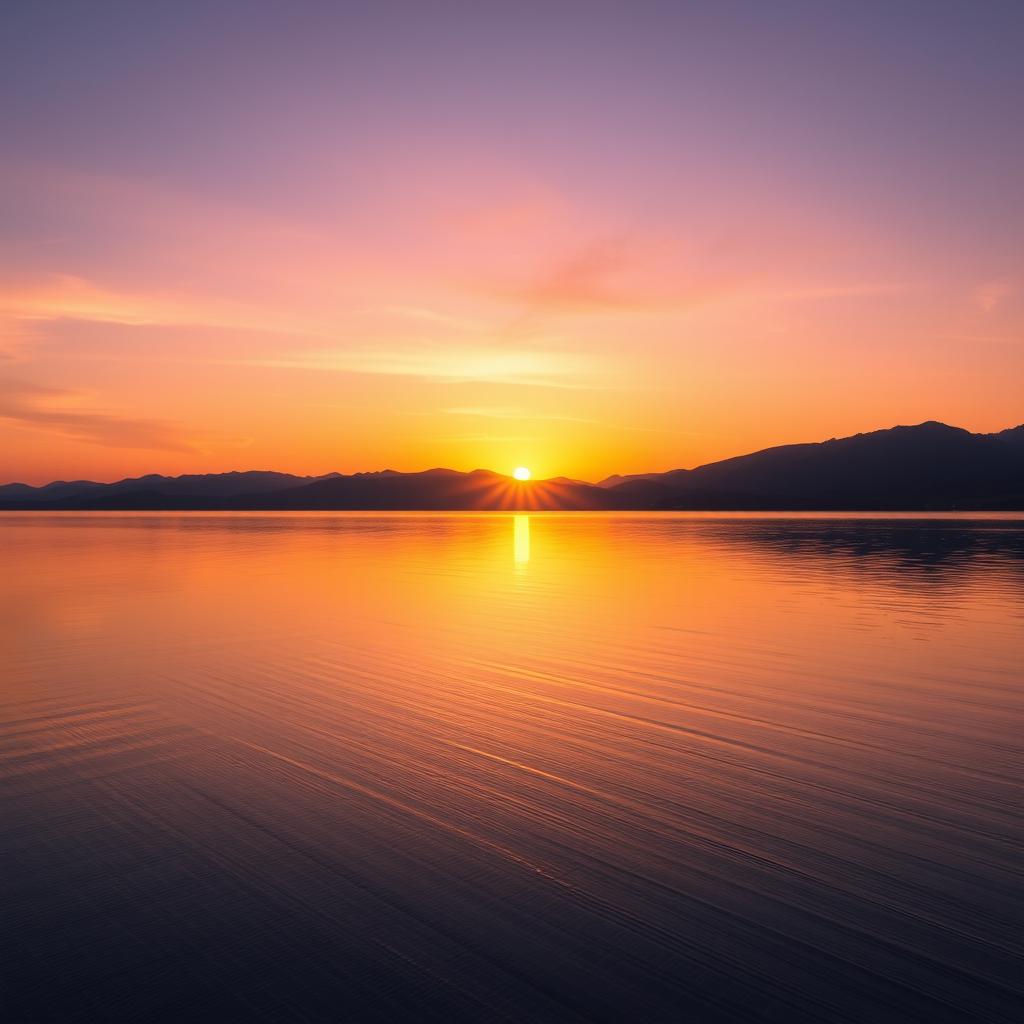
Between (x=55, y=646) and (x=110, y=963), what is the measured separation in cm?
1114

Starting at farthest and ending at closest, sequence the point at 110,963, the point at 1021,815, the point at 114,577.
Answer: the point at 114,577
the point at 1021,815
the point at 110,963

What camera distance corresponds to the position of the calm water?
3922mm

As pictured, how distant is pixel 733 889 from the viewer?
4.80m

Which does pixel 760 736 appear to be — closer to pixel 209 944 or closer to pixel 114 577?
pixel 209 944

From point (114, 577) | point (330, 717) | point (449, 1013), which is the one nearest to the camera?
point (449, 1013)

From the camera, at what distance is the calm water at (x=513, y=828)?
392 cm

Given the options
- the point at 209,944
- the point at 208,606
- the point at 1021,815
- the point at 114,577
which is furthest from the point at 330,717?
the point at 114,577

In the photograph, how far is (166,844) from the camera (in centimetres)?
549

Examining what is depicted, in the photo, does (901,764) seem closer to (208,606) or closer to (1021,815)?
(1021,815)

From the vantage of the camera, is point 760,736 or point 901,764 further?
point 760,736

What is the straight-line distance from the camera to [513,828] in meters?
5.74

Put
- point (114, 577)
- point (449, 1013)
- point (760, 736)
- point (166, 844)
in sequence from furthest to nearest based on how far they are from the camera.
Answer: point (114, 577) → point (760, 736) → point (166, 844) → point (449, 1013)

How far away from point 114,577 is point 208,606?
9.41 metres

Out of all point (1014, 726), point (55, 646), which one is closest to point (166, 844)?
point (1014, 726)
